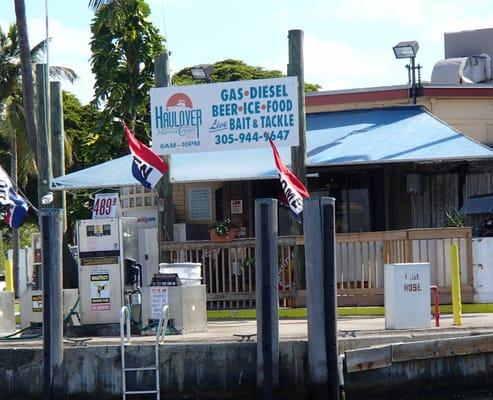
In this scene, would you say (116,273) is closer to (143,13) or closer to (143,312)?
(143,312)

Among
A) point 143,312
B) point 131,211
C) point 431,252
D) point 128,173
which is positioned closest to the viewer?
point 143,312

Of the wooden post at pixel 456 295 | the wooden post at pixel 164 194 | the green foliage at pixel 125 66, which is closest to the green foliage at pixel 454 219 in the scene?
the wooden post at pixel 456 295

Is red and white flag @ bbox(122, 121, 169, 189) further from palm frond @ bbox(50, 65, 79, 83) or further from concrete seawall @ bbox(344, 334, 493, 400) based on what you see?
palm frond @ bbox(50, 65, 79, 83)

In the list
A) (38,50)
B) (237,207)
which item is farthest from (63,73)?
(237,207)

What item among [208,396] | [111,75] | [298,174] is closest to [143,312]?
[208,396]

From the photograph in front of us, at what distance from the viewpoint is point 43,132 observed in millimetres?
21734

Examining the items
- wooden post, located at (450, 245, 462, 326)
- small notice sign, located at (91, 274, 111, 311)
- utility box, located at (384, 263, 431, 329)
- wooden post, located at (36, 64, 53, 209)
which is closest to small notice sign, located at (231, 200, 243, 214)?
wooden post, located at (36, 64, 53, 209)

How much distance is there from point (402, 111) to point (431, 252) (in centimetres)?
534

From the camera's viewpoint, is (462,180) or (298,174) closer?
(298,174)

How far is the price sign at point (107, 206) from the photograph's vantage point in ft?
57.8

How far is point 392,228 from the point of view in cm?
2344

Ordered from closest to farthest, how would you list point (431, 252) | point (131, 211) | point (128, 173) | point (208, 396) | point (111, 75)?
point (208, 396), point (431, 252), point (128, 173), point (131, 211), point (111, 75)

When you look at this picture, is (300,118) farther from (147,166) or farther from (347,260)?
(147,166)

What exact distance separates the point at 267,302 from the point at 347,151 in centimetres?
800
